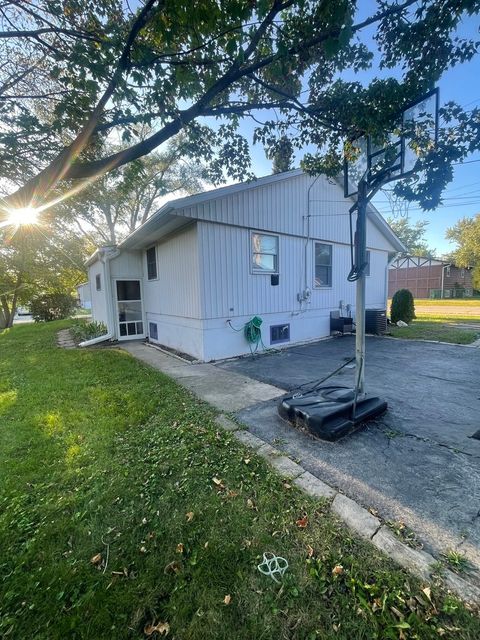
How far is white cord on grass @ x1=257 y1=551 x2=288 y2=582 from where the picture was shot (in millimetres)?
1495

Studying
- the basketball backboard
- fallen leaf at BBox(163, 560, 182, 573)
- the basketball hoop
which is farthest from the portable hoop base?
the basketball backboard

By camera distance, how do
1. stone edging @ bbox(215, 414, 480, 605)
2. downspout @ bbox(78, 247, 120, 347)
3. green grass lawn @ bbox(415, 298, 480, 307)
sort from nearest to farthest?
stone edging @ bbox(215, 414, 480, 605) → downspout @ bbox(78, 247, 120, 347) → green grass lawn @ bbox(415, 298, 480, 307)

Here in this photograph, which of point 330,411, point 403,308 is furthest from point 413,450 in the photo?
point 403,308

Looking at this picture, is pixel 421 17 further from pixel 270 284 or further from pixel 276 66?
pixel 270 284

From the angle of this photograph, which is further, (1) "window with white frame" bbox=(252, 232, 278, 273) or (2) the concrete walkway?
(1) "window with white frame" bbox=(252, 232, 278, 273)

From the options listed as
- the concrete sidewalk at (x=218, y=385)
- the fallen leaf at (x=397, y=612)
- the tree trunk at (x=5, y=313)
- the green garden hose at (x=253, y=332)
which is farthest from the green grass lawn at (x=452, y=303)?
the tree trunk at (x=5, y=313)

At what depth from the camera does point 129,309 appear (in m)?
9.62

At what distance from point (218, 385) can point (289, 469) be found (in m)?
2.46

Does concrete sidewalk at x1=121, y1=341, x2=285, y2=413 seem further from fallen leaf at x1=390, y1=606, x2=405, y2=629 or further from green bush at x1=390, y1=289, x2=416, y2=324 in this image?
green bush at x1=390, y1=289, x2=416, y2=324

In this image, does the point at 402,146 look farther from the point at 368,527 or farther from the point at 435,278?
the point at 435,278

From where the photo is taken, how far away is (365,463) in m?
2.43

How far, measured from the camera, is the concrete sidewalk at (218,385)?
396cm

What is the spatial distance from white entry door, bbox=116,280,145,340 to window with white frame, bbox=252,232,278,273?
480 cm

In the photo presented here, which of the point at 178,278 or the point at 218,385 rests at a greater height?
the point at 178,278
